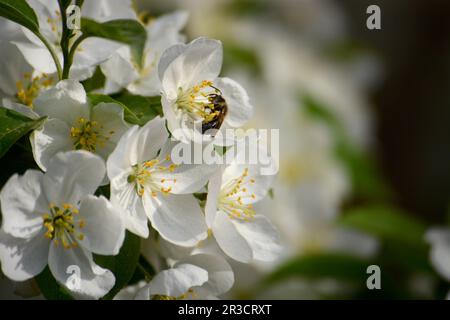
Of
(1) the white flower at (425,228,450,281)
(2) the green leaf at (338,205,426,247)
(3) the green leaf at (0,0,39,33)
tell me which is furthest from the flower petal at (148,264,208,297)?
(2) the green leaf at (338,205,426,247)

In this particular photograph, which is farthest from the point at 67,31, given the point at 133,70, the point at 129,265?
the point at 129,265

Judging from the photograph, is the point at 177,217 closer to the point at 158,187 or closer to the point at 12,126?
the point at 158,187

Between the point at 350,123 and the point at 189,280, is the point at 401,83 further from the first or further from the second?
the point at 189,280

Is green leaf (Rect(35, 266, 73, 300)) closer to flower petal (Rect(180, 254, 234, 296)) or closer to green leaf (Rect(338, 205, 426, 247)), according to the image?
flower petal (Rect(180, 254, 234, 296))

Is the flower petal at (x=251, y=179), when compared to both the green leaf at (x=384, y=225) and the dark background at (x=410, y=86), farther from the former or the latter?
the dark background at (x=410, y=86)

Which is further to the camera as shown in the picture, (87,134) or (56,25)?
(56,25)

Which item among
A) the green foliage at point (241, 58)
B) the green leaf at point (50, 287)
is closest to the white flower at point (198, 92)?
the green leaf at point (50, 287)

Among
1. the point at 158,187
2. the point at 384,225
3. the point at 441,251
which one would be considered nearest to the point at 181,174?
the point at 158,187
